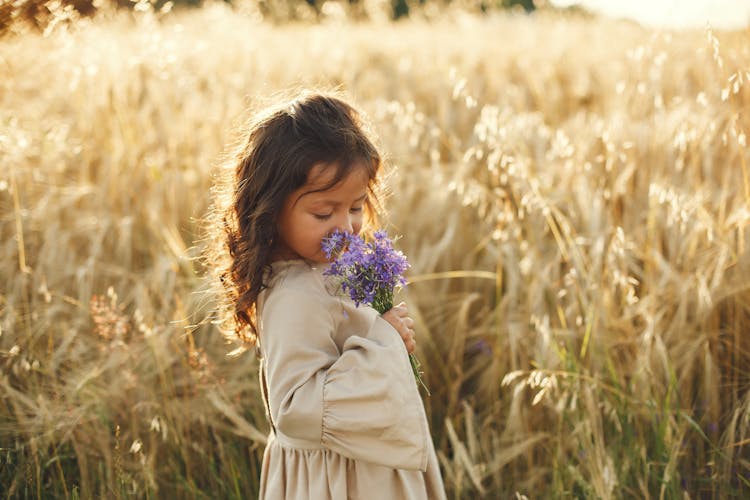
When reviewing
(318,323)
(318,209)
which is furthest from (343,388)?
(318,209)

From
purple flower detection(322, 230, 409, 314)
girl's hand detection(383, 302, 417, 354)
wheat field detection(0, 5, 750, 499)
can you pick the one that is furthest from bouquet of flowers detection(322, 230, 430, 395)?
wheat field detection(0, 5, 750, 499)

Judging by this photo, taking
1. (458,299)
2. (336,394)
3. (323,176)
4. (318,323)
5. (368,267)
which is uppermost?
(323,176)

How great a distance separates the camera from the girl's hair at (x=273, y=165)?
167 cm

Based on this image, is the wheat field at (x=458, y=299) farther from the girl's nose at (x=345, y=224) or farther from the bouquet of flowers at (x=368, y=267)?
the bouquet of flowers at (x=368, y=267)

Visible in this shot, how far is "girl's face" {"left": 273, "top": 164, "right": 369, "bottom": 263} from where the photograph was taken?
1.67m

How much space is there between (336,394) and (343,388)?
0.06 feet

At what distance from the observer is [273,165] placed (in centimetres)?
168

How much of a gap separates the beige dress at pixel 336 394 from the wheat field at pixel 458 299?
0.51 metres

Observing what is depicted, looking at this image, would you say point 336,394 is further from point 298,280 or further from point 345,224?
point 345,224

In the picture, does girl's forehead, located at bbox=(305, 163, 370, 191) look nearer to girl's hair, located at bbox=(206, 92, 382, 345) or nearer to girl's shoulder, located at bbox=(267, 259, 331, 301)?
girl's hair, located at bbox=(206, 92, 382, 345)

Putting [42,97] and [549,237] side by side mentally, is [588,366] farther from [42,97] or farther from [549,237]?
[42,97]

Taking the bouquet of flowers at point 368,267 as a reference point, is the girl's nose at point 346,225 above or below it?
above

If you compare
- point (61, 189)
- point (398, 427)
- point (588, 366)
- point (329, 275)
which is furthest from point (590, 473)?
point (61, 189)

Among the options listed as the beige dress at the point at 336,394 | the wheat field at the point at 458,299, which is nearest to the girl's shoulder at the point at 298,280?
the beige dress at the point at 336,394
